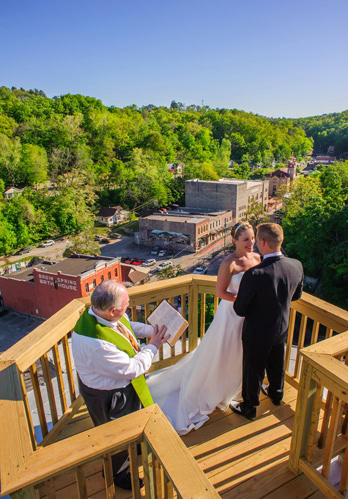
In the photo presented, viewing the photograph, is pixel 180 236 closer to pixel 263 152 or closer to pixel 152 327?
pixel 152 327

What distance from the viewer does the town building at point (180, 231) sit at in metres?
32.5

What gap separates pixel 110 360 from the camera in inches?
77.0

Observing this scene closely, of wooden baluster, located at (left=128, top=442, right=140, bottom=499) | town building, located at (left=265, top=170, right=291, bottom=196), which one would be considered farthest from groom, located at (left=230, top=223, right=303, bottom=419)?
town building, located at (left=265, top=170, right=291, bottom=196)

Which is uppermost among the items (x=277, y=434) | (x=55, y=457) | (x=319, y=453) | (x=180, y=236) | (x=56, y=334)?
(x=55, y=457)

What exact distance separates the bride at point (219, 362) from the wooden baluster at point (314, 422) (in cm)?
85

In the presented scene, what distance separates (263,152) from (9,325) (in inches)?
2974

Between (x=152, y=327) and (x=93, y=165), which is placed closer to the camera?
(x=152, y=327)

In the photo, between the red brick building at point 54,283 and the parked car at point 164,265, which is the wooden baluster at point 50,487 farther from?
the parked car at point 164,265

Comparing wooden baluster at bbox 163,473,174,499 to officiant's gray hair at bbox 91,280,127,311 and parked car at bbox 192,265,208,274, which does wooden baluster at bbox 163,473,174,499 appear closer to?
officiant's gray hair at bbox 91,280,127,311

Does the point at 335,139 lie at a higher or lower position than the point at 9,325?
higher

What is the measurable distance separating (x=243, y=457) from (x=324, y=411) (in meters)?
0.75

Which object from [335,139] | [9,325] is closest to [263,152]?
[335,139]

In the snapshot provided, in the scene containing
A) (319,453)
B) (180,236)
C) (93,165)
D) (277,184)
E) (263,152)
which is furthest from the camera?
(263,152)

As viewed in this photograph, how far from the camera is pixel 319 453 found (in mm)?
2234
